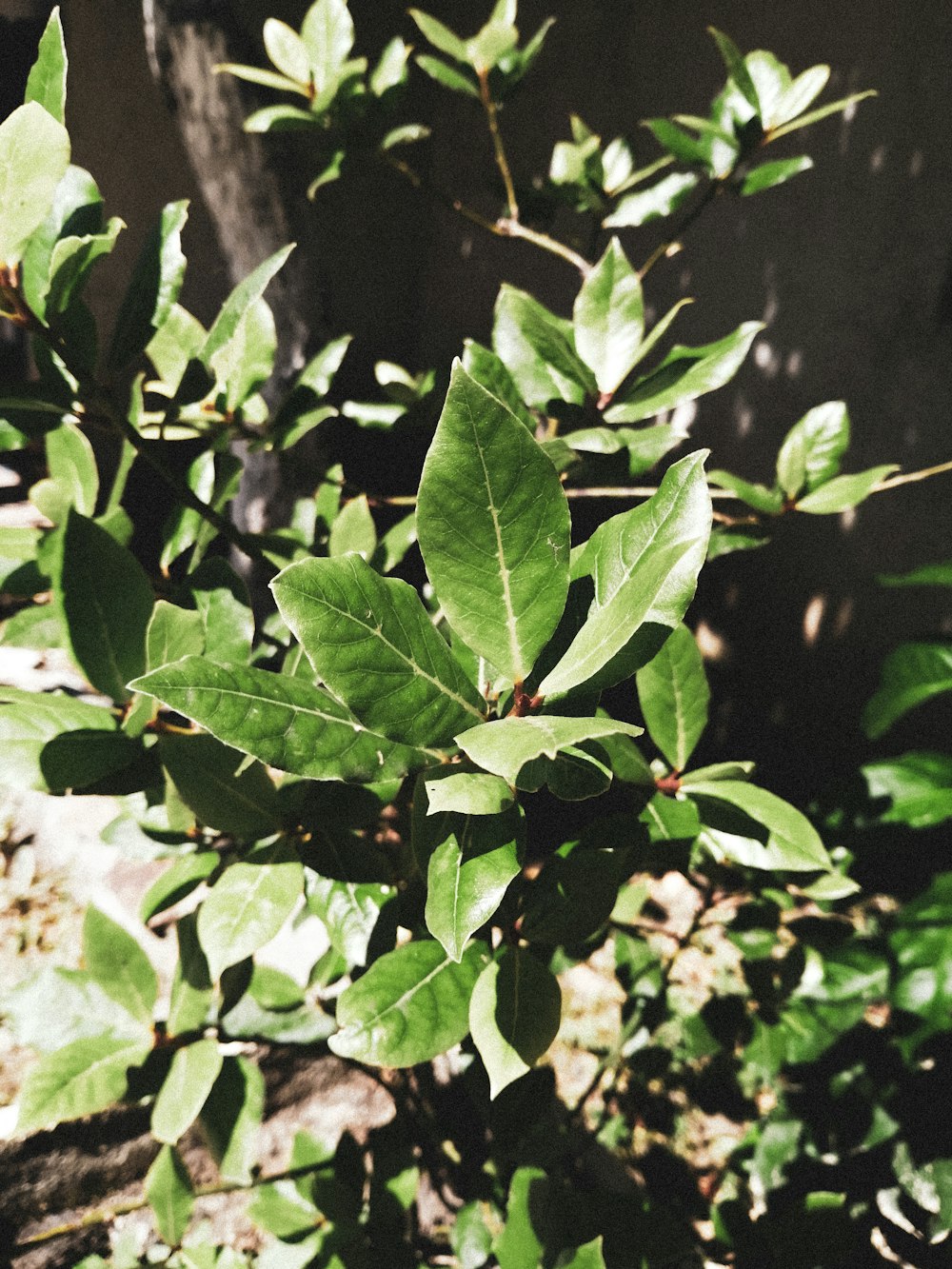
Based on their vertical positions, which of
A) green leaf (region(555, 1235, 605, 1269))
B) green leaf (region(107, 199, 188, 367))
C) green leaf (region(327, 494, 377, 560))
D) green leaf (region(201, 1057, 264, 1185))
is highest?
green leaf (region(107, 199, 188, 367))

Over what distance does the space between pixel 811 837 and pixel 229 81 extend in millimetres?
2163

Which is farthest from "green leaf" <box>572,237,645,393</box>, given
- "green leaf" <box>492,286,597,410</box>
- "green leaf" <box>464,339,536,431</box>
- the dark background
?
the dark background

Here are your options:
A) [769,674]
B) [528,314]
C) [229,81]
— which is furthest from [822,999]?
[229,81]

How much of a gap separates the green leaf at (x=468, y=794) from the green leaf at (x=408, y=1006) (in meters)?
0.29

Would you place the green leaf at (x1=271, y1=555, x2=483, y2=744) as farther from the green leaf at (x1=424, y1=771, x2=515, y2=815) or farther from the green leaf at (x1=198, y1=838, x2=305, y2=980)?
the green leaf at (x1=198, y1=838, x2=305, y2=980)

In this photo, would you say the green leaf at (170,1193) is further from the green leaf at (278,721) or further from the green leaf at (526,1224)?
the green leaf at (278,721)

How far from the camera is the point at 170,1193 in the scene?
135cm

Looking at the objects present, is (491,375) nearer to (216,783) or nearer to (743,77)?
(216,783)

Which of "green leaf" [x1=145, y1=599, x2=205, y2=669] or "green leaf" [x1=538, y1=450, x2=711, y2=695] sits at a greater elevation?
"green leaf" [x1=538, y1=450, x2=711, y2=695]

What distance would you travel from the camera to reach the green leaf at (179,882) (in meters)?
1.12

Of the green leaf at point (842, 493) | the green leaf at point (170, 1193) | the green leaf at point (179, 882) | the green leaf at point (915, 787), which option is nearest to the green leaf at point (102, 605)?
the green leaf at point (179, 882)

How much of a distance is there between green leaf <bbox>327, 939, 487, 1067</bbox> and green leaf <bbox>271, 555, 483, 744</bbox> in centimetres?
30

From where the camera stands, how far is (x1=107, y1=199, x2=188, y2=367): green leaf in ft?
2.98

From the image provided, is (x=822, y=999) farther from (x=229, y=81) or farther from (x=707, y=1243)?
(x=229, y=81)
